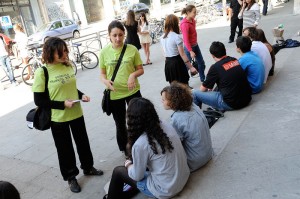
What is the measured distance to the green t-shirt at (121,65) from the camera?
11.4 feet

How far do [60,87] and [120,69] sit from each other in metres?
0.73

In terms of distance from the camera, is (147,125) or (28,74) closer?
(147,125)

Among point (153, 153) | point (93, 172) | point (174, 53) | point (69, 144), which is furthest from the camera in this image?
point (174, 53)

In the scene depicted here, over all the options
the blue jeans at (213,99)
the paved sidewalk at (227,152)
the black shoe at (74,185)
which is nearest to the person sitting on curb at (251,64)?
the paved sidewalk at (227,152)

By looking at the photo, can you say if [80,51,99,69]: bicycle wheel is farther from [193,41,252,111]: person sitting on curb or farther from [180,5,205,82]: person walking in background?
[193,41,252,111]: person sitting on curb

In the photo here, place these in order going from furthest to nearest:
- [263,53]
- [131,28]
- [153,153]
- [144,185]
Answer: [131,28] → [263,53] → [144,185] → [153,153]

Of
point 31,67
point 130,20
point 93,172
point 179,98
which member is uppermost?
point 130,20

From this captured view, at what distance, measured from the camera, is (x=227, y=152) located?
3.38 metres

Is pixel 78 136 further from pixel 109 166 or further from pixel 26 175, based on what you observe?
pixel 26 175

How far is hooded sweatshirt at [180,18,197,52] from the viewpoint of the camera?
5773mm

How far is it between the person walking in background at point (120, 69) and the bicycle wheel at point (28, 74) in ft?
21.2

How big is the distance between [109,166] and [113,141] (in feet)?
2.33

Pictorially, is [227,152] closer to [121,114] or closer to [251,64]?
[121,114]

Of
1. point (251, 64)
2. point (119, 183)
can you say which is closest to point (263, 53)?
point (251, 64)
